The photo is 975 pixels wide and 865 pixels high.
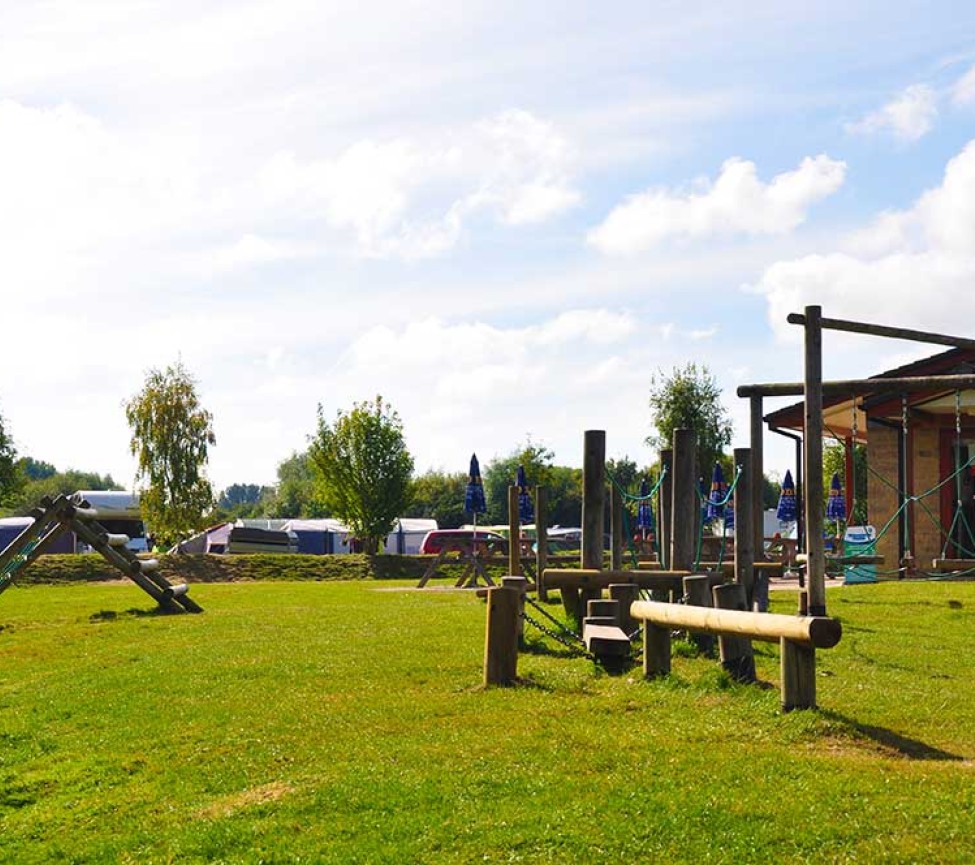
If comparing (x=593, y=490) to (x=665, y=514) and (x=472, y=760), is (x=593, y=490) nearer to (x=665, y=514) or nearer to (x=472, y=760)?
(x=665, y=514)

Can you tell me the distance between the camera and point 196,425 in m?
61.5

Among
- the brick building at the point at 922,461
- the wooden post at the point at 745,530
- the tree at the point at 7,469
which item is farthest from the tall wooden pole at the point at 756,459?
the tree at the point at 7,469

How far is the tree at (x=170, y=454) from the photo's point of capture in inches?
2394

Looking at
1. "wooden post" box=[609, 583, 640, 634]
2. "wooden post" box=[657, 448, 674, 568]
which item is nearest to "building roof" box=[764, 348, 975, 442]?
"wooden post" box=[657, 448, 674, 568]

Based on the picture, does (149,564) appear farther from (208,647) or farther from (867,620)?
(867,620)

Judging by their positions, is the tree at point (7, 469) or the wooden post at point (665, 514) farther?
the tree at point (7, 469)

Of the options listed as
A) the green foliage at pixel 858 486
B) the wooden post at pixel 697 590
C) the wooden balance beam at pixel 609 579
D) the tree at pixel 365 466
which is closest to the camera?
the wooden post at pixel 697 590

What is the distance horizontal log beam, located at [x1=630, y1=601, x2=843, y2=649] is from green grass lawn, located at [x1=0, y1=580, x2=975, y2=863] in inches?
22.4

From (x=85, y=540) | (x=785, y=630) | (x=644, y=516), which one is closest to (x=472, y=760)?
(x=785, y=630)

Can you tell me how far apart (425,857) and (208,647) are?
9.43m

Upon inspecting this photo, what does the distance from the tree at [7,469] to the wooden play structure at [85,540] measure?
41.6m

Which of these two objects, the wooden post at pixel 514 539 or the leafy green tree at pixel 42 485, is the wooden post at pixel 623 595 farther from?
the leafy green tree at pixel 42 485

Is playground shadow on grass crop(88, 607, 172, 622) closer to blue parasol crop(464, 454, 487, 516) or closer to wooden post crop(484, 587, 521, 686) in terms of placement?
Result: wooden post crop(484, 587, 521, 686)

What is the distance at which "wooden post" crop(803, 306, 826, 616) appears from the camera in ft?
36.7
